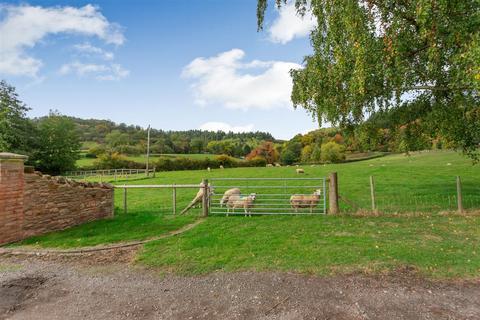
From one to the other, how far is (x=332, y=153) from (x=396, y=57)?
149 ft

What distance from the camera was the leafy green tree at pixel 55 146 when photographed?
145ft

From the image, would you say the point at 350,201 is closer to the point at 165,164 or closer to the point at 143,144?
the point at 165,164

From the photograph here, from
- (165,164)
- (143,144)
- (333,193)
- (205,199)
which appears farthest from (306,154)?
(205,199)

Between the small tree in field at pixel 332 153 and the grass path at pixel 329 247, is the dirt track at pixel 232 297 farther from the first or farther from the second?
the small tree in field at pixel 332 153

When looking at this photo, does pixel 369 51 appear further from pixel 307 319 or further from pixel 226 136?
pixel 226 136

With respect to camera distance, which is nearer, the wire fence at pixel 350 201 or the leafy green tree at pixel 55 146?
the wire fence at pixel 350 201

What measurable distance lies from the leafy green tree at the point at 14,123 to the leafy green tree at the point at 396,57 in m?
41.3

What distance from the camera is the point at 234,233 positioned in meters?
7.62

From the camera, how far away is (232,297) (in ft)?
13.7

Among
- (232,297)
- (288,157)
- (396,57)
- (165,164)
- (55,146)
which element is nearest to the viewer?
(232,297)

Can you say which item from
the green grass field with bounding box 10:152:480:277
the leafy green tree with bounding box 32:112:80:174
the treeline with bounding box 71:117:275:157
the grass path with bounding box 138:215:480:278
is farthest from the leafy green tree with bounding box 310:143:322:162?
the grass path with bounding box 138:215:480:278

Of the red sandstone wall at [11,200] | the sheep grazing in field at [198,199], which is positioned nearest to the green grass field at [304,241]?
the sheep grazing in field at [198,199]

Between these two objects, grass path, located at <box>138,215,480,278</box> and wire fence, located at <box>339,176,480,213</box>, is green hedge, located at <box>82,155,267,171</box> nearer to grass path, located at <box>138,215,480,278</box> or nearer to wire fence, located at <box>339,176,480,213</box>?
wire fence, located at <box>339,176,480,213</box>

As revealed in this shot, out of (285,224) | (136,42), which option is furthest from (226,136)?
(285,224)
